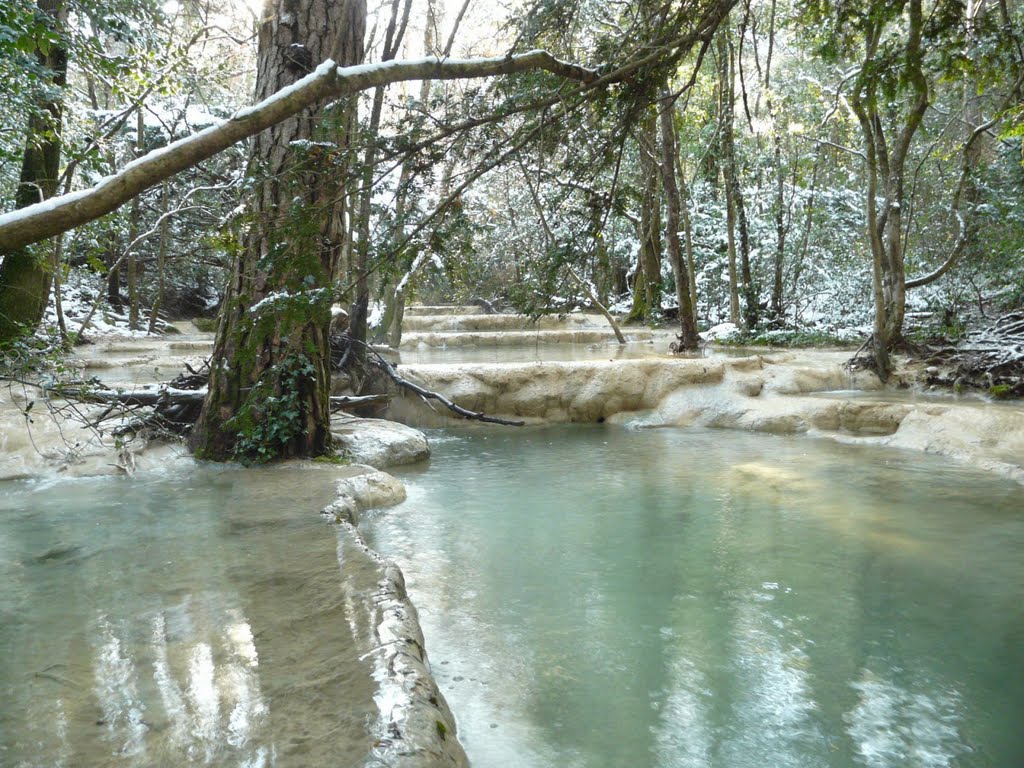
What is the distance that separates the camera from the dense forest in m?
3.46

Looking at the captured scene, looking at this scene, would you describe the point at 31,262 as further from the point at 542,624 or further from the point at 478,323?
the point at 478,323

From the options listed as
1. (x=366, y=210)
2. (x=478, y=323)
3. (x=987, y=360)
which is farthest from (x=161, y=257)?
(x=987, y=360)

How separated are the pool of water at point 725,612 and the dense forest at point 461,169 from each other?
4.83 feet

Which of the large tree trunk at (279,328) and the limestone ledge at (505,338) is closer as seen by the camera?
the large tree trunk at (279,328)

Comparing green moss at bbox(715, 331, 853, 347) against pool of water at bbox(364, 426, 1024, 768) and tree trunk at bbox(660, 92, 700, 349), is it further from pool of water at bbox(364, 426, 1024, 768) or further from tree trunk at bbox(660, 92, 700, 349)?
pool of water at bbox(364, 426, 1024, 768)

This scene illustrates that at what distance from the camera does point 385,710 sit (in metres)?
2.05

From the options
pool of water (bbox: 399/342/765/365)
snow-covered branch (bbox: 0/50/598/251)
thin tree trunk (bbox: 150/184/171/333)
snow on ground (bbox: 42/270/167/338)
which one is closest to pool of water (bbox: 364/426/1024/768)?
snow-covered branch (bbox: 0/50/598/251)

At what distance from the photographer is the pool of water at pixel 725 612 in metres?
2.70

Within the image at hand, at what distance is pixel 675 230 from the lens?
11.5 metres

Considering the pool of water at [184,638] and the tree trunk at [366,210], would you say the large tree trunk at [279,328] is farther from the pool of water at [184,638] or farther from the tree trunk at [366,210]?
the pool of water at [184,638]

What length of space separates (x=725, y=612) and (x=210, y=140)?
3001mm

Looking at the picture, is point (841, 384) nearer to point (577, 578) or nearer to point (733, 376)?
point (733, 376)

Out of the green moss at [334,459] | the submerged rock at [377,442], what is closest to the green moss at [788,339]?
the submerged rock at [377,442]

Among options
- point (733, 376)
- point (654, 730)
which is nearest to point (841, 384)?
point (733, 376)
